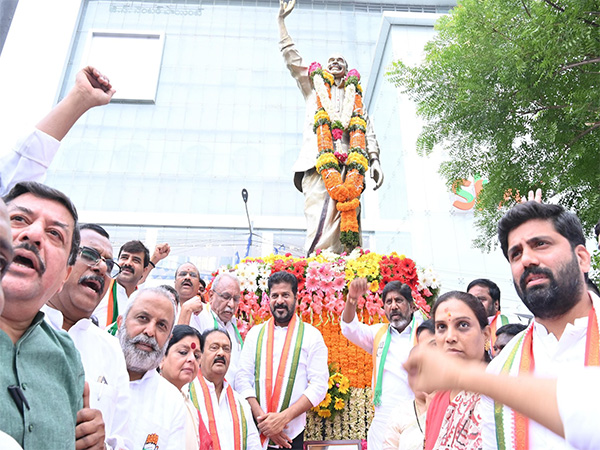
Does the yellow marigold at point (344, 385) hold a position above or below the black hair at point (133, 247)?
below

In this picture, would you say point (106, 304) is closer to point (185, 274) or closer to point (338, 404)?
point (185, 274)

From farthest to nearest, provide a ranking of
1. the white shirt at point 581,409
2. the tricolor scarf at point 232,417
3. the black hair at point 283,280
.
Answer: the black hair at point 283,280, the tricolor scarf at point 232,417, the white shirt at point 581,409

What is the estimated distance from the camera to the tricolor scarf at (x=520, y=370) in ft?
6.16

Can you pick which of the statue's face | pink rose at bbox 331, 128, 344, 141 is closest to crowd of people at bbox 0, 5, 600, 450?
pink rose at bbox 331, 128, 344, 141

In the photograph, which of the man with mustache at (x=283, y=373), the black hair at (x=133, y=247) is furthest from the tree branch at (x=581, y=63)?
the black hair at (x=133, y=247)

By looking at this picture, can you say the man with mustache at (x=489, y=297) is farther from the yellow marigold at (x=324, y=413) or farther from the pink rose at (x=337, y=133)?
the pink rose at (x=337, y=133)

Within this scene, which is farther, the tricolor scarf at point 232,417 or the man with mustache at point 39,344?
the tricolor scarf at point 232,417

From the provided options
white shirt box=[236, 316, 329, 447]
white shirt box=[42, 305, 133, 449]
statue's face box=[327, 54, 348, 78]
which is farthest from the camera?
statue's face box=[327, 54, 348, 78]

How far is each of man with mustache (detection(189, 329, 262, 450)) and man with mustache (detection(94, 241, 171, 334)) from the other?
3.19ft

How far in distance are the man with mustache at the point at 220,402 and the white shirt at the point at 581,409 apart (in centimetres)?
259

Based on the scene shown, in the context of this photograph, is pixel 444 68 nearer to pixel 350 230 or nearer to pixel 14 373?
pixel 350 230

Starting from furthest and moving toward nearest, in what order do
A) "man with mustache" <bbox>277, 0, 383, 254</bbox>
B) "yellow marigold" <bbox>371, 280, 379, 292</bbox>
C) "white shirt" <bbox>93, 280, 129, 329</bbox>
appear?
"man with mustache" <bbox>277, 0, 383, 254</bbox> < "yellow marigold" <bbox>371, 280, 379, 292</bbox> < "white shirt" <bbox>93, 280, 129, 329</bbox>

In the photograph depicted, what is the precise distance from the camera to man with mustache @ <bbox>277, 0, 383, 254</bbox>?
6727 millimetres

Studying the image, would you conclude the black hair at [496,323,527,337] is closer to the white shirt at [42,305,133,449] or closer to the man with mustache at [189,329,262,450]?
the man with mustache at [189,329,262,450]
